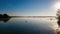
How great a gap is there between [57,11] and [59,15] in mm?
1578

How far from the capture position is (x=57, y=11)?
39781 mm

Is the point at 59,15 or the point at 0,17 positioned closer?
the point at 59,15

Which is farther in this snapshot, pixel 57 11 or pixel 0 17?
pixel 0 17

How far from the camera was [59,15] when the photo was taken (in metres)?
39.7

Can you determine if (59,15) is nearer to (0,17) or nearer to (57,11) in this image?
(57,11)

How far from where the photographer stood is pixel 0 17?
84625 millimetres

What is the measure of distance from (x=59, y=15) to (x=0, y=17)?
182ft

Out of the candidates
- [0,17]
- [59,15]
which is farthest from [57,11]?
[0,17]
